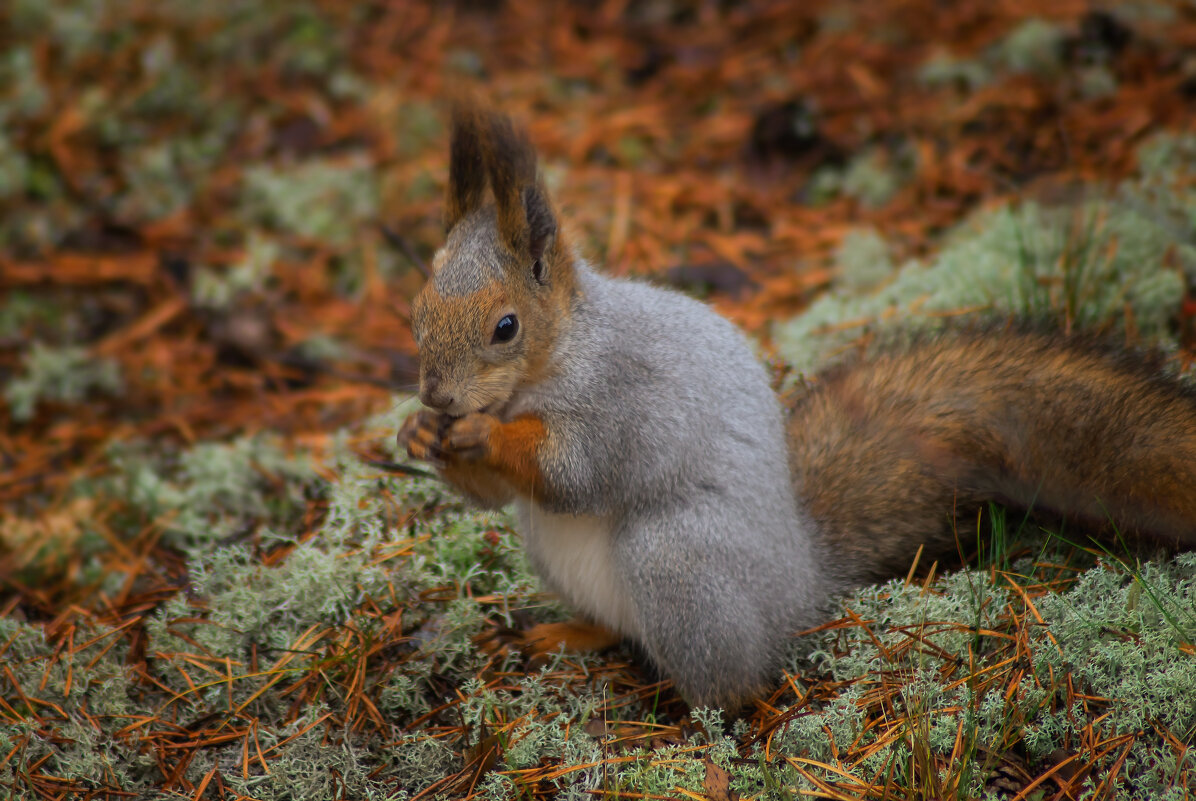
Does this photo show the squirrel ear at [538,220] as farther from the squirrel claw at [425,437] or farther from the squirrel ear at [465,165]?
the squirrel claw at [425,437]

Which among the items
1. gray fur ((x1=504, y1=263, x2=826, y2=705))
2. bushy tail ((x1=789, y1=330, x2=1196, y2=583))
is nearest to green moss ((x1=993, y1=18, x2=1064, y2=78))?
bushy tail ((x1=789, y1=330, x2=1196, y2=583))

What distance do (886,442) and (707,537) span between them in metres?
0.52

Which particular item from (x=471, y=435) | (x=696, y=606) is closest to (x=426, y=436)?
(x=471, y=435)

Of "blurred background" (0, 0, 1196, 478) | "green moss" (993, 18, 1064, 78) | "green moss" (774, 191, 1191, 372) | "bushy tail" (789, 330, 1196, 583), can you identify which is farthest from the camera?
"green moss" (993, 18, 1064, 78)

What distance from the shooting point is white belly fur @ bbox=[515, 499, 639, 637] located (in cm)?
236

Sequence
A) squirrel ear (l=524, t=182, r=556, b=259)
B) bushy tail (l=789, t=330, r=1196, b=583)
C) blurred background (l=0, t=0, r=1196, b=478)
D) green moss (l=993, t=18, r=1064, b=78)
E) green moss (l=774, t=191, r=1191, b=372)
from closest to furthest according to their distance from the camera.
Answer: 1. bushy tail (l=789, t=330, r=1196, b=583)
2. squirrel ear (l=524, t=182, r=556, b=259)
3. green moss (l=774, t=191, r=1191, b=372)
4. blurred background (l=0, t=0, r=1196, b=478)
5. green moss (l=993, t=18, r=1064, b=78)

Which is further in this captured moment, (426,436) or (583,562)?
(583,562)

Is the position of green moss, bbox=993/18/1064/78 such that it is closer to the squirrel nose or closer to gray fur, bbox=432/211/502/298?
gray fur, bbox=432/211/502/298

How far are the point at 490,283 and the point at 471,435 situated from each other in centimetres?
33

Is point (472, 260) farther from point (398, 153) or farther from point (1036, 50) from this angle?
point (1036, 50)

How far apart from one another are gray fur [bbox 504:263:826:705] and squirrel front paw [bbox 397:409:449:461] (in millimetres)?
170

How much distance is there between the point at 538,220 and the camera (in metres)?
2.27

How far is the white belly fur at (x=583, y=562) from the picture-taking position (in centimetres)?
236

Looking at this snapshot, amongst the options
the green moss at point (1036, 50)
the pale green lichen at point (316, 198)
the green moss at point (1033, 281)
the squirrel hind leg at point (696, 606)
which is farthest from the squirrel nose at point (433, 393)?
the green moss at point (1036, 50)
